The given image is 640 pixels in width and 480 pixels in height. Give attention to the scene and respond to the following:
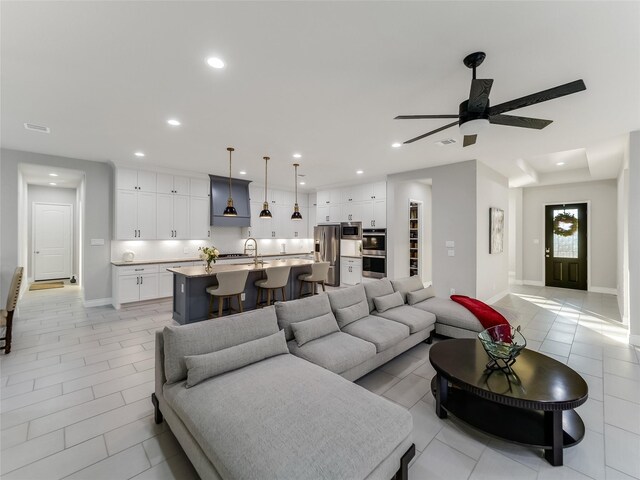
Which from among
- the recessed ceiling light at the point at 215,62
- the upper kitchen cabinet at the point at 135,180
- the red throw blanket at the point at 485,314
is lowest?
the red throw blanket at the point at 485,314

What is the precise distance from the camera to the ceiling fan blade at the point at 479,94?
195 cm

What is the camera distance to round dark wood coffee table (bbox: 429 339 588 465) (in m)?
1.79

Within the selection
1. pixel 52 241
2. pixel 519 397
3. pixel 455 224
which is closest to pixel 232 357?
pixel 519 397

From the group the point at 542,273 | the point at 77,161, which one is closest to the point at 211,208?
the point at 77,161

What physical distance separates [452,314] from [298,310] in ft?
6.83

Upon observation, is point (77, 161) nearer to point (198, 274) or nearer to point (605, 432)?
point (198, 274)

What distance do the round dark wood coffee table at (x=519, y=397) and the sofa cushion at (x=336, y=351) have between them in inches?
23.6

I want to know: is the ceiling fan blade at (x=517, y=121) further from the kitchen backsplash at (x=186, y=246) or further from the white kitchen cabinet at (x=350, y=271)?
the kitchen backsplash at (x=186, y=246)

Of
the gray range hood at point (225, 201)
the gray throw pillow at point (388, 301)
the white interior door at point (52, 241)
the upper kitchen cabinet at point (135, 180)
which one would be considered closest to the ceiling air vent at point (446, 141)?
the gray throw pillow at point (388, 301)

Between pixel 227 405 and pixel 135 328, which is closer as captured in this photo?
pixel 227 405

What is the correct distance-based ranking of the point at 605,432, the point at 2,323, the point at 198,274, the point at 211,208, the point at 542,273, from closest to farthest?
the point at 605,432 → the point at 2,323 → the point at 198,274 → the point at 211,208 → the point at 542,273

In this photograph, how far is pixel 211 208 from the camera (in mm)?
6910

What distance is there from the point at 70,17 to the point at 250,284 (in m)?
4.03

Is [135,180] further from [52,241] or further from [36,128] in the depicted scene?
[52,241]
